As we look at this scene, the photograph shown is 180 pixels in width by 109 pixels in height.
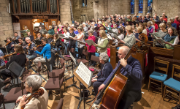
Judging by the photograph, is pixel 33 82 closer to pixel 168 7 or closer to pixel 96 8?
pixel 168 7

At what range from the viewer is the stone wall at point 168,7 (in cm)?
1156

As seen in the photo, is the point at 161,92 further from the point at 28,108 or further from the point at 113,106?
the point at 28,108

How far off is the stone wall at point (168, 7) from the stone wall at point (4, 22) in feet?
39.5

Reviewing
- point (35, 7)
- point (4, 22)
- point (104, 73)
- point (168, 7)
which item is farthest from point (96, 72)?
point (168, 7)

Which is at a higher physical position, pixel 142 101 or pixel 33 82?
pixel 33 82

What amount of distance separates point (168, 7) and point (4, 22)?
12.7m

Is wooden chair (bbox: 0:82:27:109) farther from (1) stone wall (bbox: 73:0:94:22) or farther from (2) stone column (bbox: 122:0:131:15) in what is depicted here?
(2) stone column (bbox: 122:0:131:15)

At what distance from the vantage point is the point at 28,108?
1.81 metres

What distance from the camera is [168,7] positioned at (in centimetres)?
1207

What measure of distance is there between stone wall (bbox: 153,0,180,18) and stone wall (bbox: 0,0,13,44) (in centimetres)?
1205

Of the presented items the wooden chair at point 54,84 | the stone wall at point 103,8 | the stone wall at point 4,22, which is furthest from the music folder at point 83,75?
the stone wall at point 103,8

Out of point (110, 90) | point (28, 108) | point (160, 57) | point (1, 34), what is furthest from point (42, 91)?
point (1, 34)

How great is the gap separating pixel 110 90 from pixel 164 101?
7.15ft

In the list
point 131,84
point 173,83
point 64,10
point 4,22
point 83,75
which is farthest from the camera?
point 64,10
